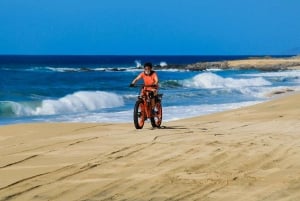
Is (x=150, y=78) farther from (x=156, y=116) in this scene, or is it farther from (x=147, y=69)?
(x=156, y=116)

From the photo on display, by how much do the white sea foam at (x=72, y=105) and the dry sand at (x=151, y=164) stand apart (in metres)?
12.3

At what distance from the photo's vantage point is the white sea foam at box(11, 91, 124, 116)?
23.6 metres

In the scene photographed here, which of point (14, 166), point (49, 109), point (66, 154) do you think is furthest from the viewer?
point (49, 109)

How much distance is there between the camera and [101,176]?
6785 mm

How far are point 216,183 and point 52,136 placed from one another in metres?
4.84

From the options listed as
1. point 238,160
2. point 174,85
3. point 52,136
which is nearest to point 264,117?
point 52,136

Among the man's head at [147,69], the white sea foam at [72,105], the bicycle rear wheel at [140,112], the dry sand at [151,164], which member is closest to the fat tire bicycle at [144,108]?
the bicycle rear wheel at [140,112]

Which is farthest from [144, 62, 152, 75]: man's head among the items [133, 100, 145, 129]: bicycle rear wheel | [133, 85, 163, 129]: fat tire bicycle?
[133, 100, 145, 129]: bicycle rear wheel

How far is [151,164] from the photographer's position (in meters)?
7.41

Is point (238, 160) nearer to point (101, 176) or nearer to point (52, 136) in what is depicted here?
point (101, 176)

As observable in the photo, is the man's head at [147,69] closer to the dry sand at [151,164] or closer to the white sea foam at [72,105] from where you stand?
the dry sand at [151,164]

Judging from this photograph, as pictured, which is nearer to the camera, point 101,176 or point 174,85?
point 101,176

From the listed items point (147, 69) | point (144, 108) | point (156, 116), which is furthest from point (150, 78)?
point (156, 116)

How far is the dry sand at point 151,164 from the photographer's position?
6.03 m
